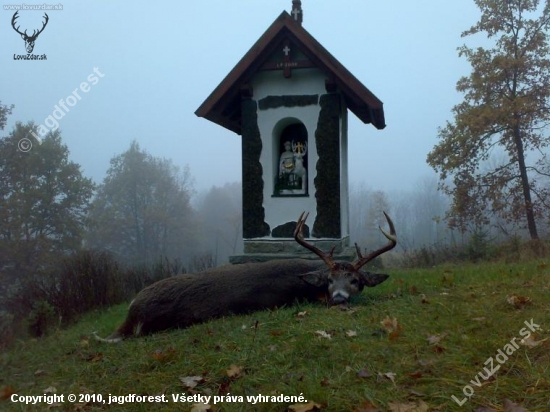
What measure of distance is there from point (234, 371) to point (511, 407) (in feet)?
6.23

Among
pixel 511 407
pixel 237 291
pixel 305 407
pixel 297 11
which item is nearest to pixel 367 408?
pixel 305 407

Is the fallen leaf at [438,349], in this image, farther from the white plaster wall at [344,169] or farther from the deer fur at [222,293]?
the white plaster wall at [344,169]

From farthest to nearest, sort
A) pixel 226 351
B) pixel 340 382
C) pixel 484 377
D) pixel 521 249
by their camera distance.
Result: pixel 521 249, pixel 226 351, pixel 340 382, pixel 484 377

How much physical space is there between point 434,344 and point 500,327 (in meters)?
0.59

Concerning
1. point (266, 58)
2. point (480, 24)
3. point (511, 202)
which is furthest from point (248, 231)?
point (480, 24)

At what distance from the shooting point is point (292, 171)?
8.30 metres

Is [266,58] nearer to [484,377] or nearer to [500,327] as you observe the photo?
[500,327]

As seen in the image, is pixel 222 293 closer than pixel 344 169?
Yes

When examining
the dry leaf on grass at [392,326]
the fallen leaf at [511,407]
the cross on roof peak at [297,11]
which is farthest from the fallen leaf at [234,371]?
the cross on roof peak at [297,11]

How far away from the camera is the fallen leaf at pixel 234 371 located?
12.2 ft

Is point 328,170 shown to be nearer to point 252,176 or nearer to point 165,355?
point 252,176

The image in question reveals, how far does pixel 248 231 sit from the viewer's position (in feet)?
26.8

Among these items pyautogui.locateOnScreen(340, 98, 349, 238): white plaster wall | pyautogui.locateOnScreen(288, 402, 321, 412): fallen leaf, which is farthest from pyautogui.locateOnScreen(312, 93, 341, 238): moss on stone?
pyautogui.locateOnScreen(288, 402, 321, 412): fallen leaf

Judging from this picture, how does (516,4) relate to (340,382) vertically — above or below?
above
